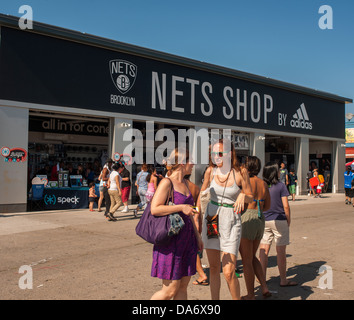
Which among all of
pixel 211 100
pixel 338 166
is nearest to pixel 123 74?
pixel 211 100

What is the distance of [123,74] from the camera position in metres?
16.4

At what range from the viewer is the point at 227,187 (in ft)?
13.7

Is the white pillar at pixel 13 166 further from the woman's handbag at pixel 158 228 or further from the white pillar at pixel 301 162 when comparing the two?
the white pillar at pixel 301 162

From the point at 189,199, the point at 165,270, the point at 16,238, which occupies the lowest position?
the point at 16,238

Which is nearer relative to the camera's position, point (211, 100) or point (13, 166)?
point (13, 166)

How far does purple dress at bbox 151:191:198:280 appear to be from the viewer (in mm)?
3504

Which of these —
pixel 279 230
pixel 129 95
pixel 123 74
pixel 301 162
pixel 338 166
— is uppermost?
pixel 123 74

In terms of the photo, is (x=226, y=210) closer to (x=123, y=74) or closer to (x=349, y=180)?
(x=123, y=74)

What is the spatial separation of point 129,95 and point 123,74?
916 mm

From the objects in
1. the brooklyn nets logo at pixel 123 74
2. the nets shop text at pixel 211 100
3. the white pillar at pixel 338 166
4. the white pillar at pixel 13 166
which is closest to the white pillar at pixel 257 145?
the nets shop text at pixel 211 100

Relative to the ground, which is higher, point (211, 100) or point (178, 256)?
point (211, 100)

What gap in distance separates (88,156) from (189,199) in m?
17.6
